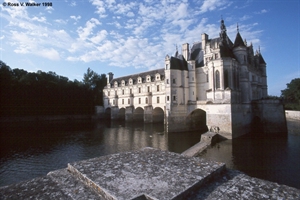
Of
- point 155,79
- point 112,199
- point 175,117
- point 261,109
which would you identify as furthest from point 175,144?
point 155,79

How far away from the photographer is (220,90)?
79.5 feet

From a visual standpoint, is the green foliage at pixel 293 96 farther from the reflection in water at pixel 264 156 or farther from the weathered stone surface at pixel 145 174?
the weathered stone surface at pixel 145 174

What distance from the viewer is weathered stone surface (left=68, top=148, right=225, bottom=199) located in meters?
4.40

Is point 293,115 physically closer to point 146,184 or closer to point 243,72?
point 243,72

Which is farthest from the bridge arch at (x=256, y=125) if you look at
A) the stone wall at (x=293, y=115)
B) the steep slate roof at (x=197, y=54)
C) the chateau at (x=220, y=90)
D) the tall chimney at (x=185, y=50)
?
the stone wall at (x=293, y=115)

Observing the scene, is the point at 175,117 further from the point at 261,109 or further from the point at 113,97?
the point at 113,97

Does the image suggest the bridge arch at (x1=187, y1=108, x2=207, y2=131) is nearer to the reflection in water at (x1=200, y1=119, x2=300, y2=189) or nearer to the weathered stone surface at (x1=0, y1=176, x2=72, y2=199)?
the reflection in water at (x1=200, y1=119, x2=300, y2=189)

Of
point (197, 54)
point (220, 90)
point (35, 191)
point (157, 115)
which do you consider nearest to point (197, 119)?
point (220, 90)

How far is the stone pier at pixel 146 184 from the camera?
14.7 ft

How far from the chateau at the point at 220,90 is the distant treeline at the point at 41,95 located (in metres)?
30.8

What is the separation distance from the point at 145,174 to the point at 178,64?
2663cm

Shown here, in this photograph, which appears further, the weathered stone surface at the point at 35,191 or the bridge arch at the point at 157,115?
the bridge arch at the point at 157,115

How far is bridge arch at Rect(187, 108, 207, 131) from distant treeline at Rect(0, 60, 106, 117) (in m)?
37.5

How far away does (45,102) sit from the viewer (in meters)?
48.4
